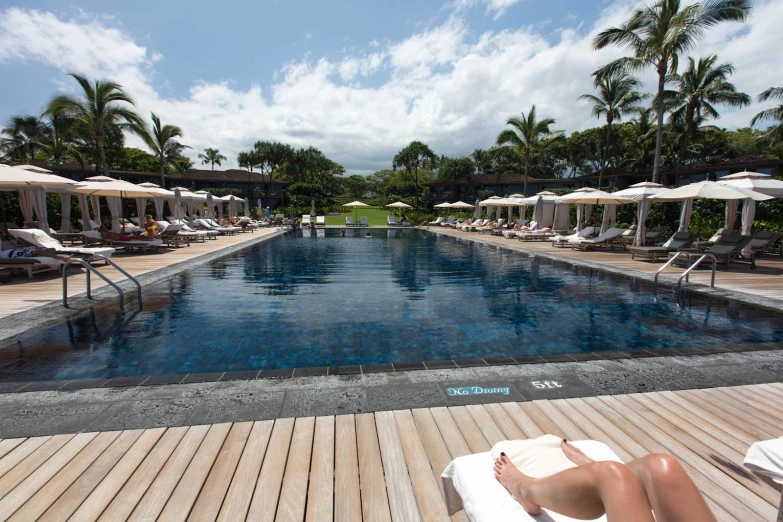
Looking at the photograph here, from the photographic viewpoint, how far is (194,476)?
6.73ft

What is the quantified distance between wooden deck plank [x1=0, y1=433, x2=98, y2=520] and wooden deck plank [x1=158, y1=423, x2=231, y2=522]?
2.29ft

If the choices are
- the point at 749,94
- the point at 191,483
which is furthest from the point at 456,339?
the point at 749,94

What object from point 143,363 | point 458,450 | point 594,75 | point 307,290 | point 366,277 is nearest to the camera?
point 458,450

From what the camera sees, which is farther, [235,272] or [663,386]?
[235,272]

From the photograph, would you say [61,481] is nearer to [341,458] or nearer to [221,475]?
[221,475]

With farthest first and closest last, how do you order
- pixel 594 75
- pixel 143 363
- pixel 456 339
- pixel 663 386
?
pixel 594 75 → pixel 456 339 → pixel 143 363 → pixel 663 386

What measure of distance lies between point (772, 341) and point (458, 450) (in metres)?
4.77

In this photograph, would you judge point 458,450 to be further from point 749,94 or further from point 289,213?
point 289,213

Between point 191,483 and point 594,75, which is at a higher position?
point 594,75

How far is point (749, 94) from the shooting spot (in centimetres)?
2384

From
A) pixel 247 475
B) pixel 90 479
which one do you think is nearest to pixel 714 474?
pixel 247 475

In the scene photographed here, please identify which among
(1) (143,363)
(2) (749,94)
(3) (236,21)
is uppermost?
(2) (749,94)

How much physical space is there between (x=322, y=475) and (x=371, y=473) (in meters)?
0.26

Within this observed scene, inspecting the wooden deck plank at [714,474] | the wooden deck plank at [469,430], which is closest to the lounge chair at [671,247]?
the wooden deck plank at [714,474]
